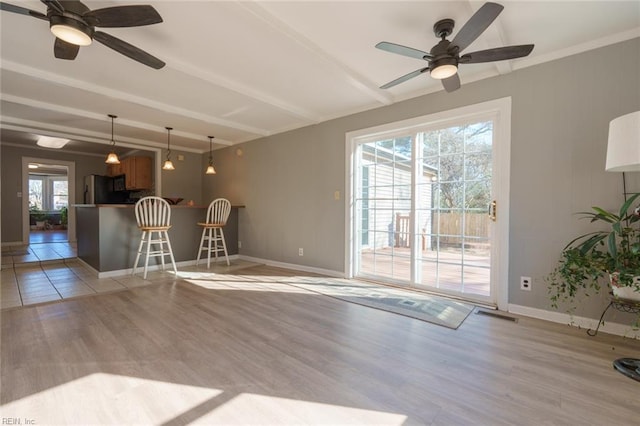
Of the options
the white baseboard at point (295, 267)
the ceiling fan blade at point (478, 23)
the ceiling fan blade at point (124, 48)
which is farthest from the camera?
the white baseboard at point (295, 267)

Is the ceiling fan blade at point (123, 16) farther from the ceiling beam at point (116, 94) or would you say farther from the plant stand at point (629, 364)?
the plant stand at point (629, 364)

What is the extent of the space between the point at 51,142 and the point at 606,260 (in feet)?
29.8

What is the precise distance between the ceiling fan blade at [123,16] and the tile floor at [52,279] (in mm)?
2836

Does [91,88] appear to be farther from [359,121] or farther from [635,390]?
[635,390]

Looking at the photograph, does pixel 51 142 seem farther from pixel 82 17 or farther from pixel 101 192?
pixel 82 17

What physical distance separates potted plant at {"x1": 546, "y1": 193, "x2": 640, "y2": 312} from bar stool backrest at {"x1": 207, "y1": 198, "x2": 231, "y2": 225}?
445cm

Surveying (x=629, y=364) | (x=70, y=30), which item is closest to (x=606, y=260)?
(x=629, y=364)

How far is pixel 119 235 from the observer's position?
4109mm

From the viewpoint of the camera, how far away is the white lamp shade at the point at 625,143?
163 centimetres

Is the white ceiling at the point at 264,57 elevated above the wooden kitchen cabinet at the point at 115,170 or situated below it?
above

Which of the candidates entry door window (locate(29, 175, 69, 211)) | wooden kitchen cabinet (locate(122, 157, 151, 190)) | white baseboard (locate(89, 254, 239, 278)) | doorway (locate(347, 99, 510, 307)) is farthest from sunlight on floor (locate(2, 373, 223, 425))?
entry door window (locate(29, 175, 69, 211))

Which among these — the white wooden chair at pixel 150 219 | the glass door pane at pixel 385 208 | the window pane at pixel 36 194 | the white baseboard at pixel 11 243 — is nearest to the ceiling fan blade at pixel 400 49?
the glass door pane at pixel 385 208

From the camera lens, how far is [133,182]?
6.46 m

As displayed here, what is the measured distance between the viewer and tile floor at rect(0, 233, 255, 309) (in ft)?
10.1
